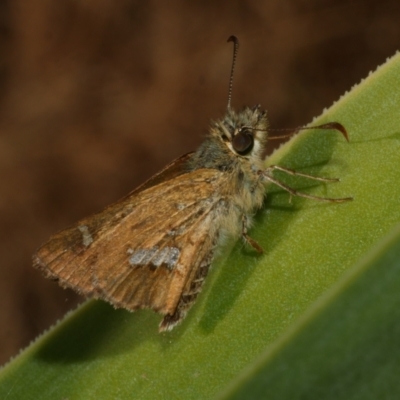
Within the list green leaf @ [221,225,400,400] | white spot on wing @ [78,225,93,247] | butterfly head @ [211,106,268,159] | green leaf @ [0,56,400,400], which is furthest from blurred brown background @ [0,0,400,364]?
green leaf @ [221,225,400,400]

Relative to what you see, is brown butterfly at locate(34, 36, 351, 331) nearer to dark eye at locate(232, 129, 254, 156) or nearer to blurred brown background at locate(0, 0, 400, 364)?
dark eye at locate(232, 129, 254, 156)

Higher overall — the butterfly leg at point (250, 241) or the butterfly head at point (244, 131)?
the butterfly head at point (244, 131)

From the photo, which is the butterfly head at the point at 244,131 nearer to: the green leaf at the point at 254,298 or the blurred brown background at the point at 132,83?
the green leaf at the point at 254,298

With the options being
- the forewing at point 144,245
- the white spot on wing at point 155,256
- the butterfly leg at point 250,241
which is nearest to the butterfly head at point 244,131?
the forewing at point 144,245

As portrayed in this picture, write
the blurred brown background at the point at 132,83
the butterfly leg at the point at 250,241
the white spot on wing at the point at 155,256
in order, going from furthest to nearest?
the blurred brown background at the point at 132,83 → the white spot on wing at the point at 155,256 → the butterfly leg at the point at 250,241

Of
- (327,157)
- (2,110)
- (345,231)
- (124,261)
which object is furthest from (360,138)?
(2,110)

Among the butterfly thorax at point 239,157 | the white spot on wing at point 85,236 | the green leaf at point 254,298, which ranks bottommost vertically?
the green leaf at point 254,298
